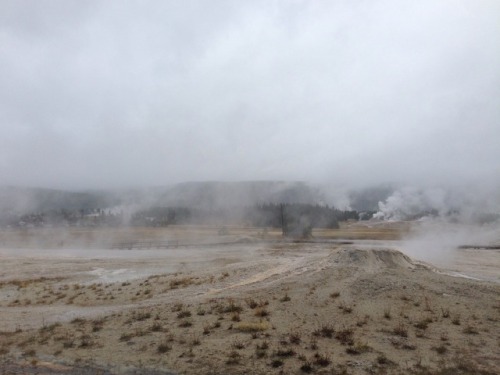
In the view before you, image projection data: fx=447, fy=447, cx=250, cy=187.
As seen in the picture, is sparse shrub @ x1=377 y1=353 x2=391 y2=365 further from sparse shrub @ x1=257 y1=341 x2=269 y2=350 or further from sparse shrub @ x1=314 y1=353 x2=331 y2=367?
sparse shrub @ x1=257 y1=341 x2=269 y2=350

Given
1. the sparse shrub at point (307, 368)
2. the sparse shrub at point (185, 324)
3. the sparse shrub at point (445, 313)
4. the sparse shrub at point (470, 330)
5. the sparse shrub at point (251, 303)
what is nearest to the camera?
the sparse shrub at point (307, 368)

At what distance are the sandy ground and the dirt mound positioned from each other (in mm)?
87

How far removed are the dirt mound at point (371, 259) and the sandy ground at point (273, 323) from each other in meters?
0.09

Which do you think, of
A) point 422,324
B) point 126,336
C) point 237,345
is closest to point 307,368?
point 237,345

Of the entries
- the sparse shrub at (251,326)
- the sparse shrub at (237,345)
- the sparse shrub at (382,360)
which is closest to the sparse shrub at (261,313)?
the sparse shrub at (251,326)

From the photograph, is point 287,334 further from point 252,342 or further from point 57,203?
point 57,203

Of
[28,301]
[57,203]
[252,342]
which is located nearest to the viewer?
[252,342]

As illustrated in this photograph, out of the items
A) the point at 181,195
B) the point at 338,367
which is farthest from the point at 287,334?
the point at 181,195

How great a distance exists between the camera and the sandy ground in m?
10.4

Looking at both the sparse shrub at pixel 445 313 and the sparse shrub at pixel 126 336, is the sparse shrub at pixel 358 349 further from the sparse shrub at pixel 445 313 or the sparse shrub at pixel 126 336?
the sparse shrub at pixel 126 336

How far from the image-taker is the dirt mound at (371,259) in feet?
70.7

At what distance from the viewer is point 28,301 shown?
21219 millimetres

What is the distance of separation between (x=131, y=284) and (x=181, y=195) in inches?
6003

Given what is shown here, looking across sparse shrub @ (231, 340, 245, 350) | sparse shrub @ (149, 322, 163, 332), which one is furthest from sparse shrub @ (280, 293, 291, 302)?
sparse shrub @ (231, 340, 245, 350)
